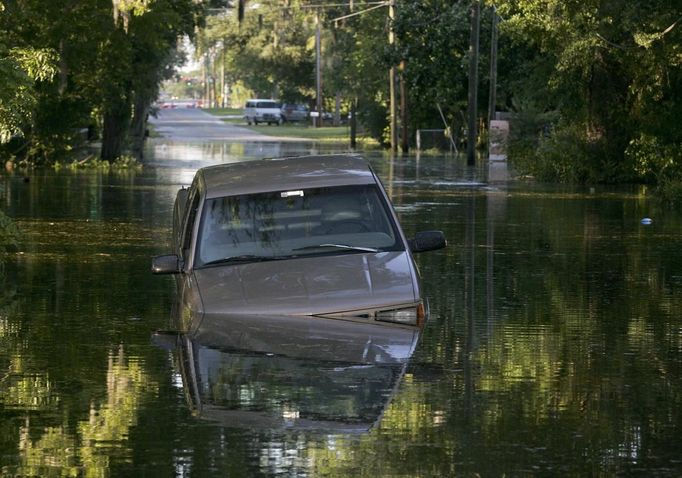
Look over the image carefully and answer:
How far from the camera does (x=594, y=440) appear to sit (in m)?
8.19

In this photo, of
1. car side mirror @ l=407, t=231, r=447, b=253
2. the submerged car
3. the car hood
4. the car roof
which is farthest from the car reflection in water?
the car roof

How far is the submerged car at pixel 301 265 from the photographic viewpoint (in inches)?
446

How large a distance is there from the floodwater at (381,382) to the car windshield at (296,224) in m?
0.91

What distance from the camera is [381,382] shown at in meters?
9.85

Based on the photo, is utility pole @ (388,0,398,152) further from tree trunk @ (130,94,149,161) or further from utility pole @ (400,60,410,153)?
tree trunk @ (130,94,149,161)

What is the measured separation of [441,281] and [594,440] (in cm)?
808

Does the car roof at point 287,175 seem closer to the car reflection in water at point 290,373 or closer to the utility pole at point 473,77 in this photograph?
the car reflection in water at point 290,373

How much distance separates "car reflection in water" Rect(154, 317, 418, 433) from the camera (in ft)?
28.8

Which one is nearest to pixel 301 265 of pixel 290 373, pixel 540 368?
pixel 290 373

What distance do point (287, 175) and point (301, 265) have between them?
4.29ft

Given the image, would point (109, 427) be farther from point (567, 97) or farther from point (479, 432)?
point (567, 97)

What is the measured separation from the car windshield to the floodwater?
2.98 feet

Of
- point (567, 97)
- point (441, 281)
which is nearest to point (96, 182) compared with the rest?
point (567, 97)

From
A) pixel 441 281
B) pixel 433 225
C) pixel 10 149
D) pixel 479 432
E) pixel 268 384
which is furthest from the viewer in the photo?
pixel 10 149
